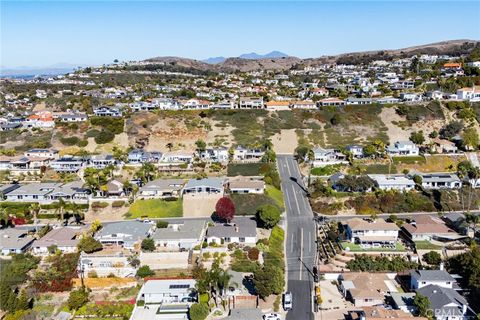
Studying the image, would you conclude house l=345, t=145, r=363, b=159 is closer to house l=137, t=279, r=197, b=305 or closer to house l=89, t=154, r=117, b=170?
house l=89, t=154, r=117, b=170

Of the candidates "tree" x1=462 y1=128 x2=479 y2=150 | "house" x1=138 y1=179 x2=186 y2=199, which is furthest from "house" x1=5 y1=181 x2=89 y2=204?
"tree" x1=462 y1=128 x2=479 y2=150

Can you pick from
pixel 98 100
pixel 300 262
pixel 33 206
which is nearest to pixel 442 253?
pixel 300 262

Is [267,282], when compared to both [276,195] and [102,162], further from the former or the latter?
[102,162]

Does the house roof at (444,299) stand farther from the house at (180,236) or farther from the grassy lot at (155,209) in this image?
the grassy lot at (155,209)

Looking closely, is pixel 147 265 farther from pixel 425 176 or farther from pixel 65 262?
pixel 425 176

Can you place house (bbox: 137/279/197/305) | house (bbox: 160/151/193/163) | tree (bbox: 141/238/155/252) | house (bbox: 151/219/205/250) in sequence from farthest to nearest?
house (bbox: 160/151/193/163) < house (bbox: 151/219/205/250) < tree (bbox: 141/238/155/252) < house (bbox: 137/279/197/305)

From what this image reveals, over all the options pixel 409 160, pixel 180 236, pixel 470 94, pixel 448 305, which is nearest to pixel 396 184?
pixel 409 160
